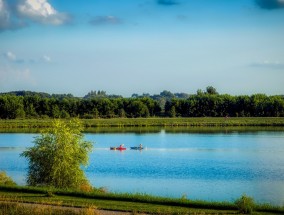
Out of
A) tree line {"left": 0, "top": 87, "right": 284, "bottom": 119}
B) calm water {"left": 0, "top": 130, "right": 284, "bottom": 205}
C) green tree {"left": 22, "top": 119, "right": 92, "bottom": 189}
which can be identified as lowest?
calm water {"left": 0, "top": 130, "right": 284, "bottom": 205}

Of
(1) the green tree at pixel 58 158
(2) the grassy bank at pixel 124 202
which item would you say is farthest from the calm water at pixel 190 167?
(2) the grassy bank at pixel 124 202

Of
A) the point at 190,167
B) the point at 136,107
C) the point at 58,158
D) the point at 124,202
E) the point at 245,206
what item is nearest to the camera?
the point at 245,206

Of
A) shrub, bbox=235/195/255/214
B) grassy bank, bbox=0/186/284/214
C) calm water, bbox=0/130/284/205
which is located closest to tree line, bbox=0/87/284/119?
calm water, bbox=0/130/284/205

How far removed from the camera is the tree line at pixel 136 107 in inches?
6033

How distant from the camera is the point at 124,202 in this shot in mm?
26109

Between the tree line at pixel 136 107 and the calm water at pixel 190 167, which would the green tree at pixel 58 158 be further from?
the tree line at pixel 136 107

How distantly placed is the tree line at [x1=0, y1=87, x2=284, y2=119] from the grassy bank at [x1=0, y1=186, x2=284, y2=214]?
124 meters

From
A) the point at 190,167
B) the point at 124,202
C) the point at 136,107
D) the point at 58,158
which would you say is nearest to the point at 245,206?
the point at 124,202

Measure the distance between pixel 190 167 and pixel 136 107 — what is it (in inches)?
4230

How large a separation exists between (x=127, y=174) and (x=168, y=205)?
21844 mm

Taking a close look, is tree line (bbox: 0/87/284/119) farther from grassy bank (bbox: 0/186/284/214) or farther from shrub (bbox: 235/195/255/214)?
shrub (bbox: 235/195/255/214)

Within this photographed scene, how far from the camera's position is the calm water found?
3872cm

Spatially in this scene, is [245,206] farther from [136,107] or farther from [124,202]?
[136,107]

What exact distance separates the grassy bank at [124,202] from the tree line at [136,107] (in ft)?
406
